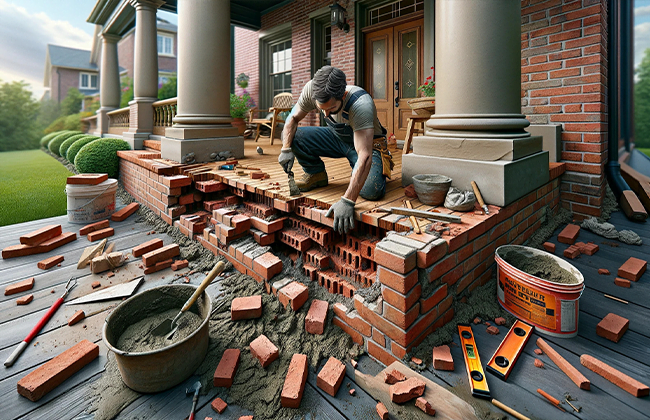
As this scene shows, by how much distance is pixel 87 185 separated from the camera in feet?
11.8

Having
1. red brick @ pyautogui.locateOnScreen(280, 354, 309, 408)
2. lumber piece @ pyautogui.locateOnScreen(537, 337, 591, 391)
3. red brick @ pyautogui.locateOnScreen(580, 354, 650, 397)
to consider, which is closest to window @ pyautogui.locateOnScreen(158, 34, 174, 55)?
red brick @ pyautogui.locateOnScreen(280, 354, 309, 408)

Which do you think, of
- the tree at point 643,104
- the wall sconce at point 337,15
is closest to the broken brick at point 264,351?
the wall sconce at point 337,15

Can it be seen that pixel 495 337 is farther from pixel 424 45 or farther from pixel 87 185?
pixel 424 45

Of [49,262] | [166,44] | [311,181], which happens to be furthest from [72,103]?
[311,181]

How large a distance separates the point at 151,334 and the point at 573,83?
407 centimetres

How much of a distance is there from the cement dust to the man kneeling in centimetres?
101

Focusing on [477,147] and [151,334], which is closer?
[151,334]

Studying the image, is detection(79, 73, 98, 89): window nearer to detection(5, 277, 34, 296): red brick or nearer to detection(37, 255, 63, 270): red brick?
detection(37, 255, 63, 270): red brick

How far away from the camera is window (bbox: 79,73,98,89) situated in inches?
1026

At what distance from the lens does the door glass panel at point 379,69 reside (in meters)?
6.28

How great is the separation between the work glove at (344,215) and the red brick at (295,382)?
2.54 feet

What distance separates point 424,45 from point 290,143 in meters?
4.07

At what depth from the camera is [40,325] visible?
196cm

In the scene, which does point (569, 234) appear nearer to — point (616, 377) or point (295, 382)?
point (616, 377)
